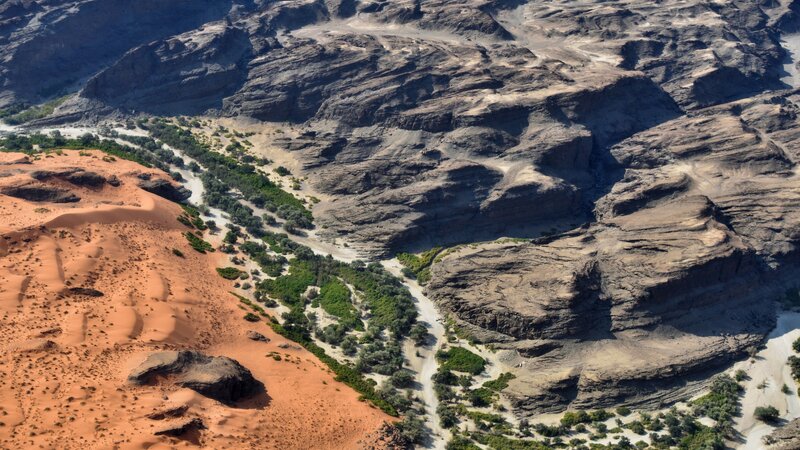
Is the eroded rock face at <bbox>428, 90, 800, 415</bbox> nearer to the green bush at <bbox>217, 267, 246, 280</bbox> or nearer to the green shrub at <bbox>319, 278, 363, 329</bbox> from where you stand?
the green shrub at <bbox>319, 278, 363, 329</bbox>

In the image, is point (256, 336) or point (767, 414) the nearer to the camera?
point (767, 414)

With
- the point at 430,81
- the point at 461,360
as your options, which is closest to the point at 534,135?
the point at 430,81

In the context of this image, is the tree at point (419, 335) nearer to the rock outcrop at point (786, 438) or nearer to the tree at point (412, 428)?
the tree at point (412, 428)

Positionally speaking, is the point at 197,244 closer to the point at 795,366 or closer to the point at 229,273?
the point at 229,273

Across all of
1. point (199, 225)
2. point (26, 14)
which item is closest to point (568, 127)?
point (199, 225)

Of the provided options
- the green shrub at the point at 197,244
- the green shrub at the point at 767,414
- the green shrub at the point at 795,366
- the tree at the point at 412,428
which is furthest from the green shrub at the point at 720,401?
the green shrub at the point at 197,244

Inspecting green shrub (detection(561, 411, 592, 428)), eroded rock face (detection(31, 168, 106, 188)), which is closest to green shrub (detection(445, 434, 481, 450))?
green shrub (detection(561, 411, 592, 428))
